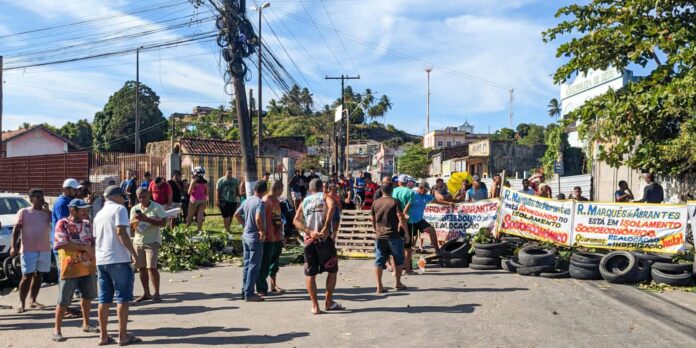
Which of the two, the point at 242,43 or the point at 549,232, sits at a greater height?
the point at 242,43

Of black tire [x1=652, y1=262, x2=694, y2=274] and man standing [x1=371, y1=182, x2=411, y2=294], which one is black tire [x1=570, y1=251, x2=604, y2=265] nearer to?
black tire [x1=652, y1=262, x2=694, y2=274]

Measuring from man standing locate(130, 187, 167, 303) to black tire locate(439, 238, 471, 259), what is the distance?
563 cm

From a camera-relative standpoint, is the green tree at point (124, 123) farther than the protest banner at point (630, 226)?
Yes

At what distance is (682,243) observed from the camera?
10.4m

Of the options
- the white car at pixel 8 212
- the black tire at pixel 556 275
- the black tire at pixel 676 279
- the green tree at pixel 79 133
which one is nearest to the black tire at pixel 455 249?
the black tire at pixel 556 275

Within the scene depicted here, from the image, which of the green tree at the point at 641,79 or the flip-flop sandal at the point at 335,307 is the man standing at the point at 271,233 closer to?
the flip-flop sandal at the point at 335,307

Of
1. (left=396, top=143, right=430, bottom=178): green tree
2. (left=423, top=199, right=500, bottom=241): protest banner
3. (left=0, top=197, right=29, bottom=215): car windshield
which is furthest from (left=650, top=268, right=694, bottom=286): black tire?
(left=396, top=143, right=430, bottom=178): green tree

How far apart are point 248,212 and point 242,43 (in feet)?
27.2

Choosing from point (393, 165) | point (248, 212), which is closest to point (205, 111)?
point (393, 165)

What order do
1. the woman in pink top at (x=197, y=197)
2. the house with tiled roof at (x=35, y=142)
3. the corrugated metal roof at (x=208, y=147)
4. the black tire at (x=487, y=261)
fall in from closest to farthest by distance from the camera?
1. the black tire at (x=487, y=261)
2. the woman in pink top at (x=197, y=197)
3. the corrugated metal roof at (x=208, y=147)
4. the house with tiled roof at (x=35, y=142)

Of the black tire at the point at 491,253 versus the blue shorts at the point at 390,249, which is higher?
the blue shorts at the point at 390,249

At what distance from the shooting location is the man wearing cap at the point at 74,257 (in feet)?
23.3

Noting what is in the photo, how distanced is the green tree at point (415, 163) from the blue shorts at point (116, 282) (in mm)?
63583

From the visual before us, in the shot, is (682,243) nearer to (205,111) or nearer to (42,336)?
(42,336)
